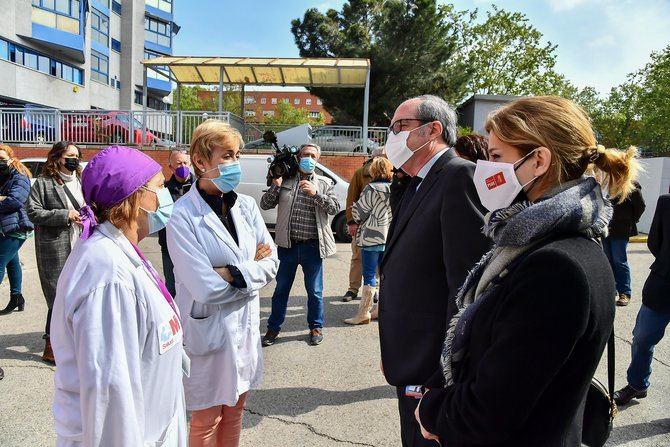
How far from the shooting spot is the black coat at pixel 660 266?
354 cm

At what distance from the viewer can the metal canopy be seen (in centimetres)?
1602

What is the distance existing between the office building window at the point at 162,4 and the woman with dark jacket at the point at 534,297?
52453 mm

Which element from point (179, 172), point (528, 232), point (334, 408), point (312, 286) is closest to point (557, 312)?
point (528, 232)

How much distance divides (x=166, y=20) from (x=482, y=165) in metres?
53.7

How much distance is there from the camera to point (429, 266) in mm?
2068

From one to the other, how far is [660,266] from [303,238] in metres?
2.98

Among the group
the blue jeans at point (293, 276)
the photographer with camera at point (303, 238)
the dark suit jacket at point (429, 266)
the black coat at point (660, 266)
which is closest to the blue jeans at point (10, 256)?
the photographer with camera at point (303, 238)

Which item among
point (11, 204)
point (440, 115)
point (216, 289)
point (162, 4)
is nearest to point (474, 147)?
point (440, 115)

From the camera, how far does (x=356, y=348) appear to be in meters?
4.86

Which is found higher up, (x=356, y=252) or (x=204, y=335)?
(x=204, y=335)

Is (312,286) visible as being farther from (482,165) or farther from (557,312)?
(557,312)

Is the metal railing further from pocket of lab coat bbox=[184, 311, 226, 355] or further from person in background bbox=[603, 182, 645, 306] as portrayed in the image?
pocket of lab coat bbox=[184, 311, 226, 355]

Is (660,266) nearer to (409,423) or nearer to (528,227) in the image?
(409,423)

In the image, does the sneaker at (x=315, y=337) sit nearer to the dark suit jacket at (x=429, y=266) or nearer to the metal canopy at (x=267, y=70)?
the dark suit jacket at (x=429, y=266)
